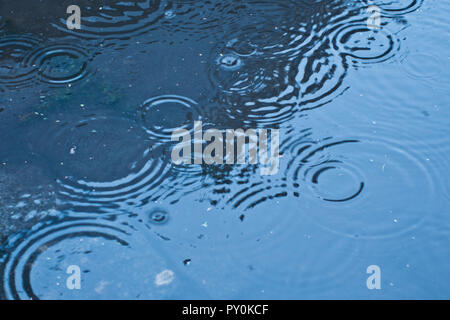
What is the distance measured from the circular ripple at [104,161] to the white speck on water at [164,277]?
49 centimetres

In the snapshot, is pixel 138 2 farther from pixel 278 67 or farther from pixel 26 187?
pixel 26 187

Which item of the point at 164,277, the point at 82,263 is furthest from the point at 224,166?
the point at 82,263

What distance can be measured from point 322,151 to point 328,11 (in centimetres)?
165

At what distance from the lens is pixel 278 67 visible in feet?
12.6

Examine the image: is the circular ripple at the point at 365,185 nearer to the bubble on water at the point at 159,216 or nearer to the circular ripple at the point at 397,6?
the bubble on water at the point at 159,216

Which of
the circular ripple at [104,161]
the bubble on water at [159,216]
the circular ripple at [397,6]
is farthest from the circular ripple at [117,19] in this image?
the circular ripple at [397,6]

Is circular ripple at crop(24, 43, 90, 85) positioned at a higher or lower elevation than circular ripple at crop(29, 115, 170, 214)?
higher

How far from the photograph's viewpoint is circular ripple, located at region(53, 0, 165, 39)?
411 centimetres

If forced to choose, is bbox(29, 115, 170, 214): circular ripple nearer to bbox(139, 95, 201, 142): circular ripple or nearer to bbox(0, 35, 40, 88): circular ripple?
bbox(139, 95, 201, 142): circular ripple

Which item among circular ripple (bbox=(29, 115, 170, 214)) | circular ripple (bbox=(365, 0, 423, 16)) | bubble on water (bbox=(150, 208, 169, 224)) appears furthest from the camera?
circular ripple (bbox=(365, 0, 423, 16))

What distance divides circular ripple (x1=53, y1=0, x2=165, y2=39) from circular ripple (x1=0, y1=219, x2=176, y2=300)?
1.85 metres

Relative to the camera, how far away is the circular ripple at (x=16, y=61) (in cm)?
371

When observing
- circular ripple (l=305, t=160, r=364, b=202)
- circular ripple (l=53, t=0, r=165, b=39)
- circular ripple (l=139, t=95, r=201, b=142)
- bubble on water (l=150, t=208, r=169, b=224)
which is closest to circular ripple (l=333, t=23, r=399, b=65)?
circular ripple (l=305, t=160, r=364, b=202)
